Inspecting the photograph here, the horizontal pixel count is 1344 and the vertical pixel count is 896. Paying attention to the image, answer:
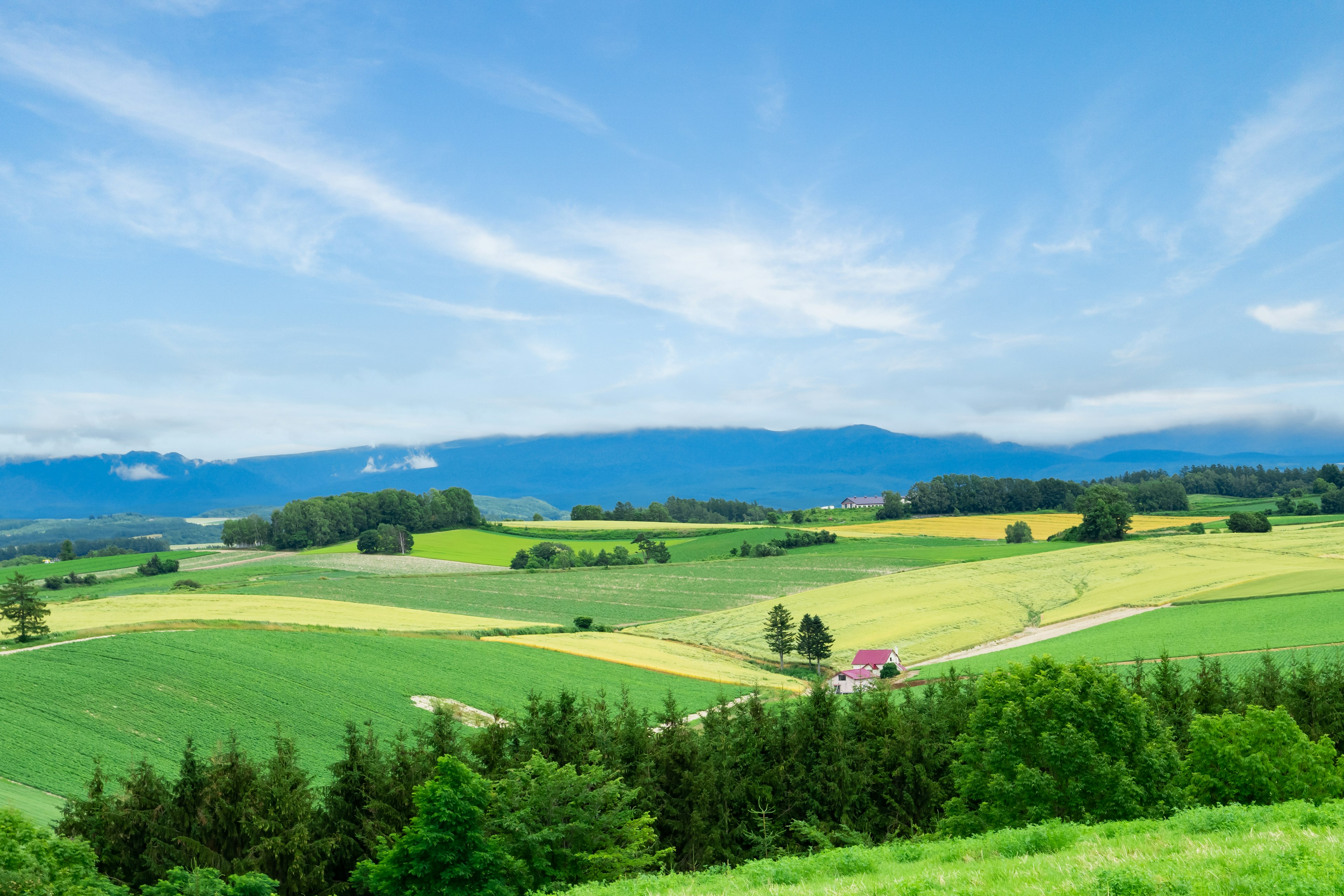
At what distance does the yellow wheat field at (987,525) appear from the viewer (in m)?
129

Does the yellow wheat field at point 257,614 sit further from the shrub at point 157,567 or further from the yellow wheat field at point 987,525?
the yellow wheat field at point 987,525

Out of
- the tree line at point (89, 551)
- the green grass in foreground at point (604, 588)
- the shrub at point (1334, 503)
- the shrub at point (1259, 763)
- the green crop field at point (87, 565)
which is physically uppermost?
the tree line at point (89, 551)

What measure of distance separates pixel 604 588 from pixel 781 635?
38.7m

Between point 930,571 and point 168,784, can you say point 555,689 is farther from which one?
point 930,571

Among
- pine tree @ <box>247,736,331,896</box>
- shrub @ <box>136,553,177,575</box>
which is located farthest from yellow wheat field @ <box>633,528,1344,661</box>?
shrub @ <box>136,553,177,575</box>

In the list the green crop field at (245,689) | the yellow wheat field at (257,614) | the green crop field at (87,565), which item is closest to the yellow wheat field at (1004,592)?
the yellow wheat field at (257,614)

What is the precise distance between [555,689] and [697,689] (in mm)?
9239

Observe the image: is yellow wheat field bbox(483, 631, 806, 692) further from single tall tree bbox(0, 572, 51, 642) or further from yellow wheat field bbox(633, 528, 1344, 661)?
single tall tree bbox(0, 572, 51, 642)

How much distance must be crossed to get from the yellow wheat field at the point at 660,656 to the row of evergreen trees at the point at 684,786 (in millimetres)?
21249

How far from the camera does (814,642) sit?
58250mm

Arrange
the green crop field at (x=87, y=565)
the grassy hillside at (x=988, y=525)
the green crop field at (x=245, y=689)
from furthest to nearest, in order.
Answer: the grassy hillside at (x=988, y=525), the green crop field at (x=87, y=565), the green crop field at (x=245, y=689)

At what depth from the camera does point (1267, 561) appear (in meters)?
80.9

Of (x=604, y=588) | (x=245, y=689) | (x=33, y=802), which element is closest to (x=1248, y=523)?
(x=604, y=588)

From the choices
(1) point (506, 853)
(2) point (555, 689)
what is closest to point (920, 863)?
(1) point (506, 853)
